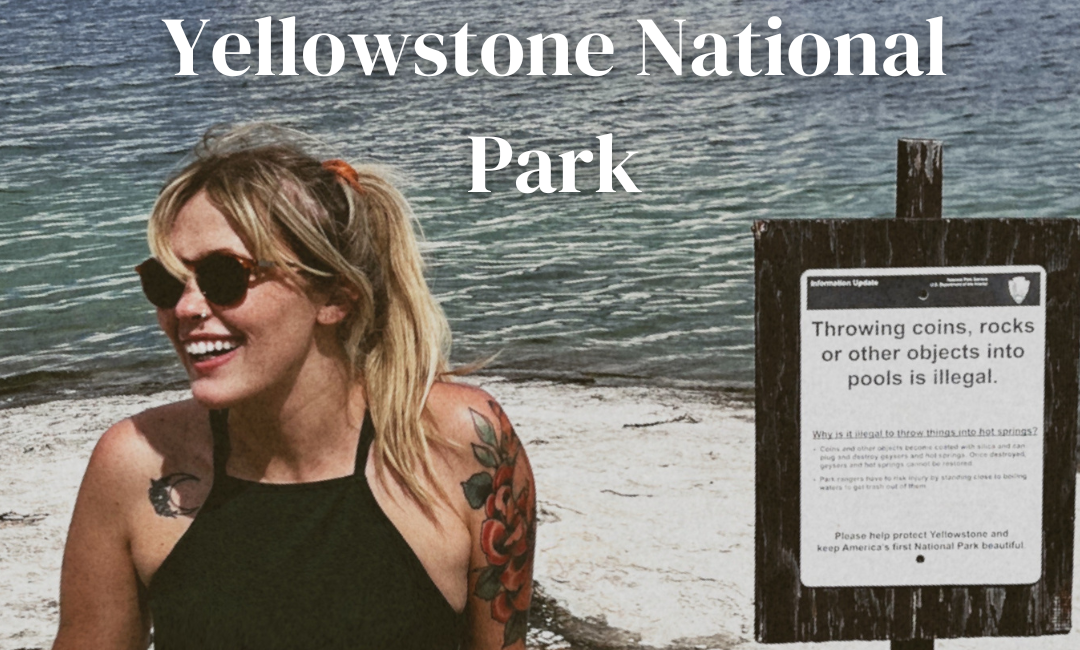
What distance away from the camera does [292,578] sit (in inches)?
97.7

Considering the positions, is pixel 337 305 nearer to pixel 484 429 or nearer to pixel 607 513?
pixel 484 429

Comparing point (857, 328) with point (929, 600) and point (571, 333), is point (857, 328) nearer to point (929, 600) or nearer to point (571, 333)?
point (929, 600)

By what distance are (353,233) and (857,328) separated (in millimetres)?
946

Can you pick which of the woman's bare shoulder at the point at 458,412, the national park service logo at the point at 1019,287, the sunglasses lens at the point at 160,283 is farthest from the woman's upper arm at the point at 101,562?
the national park service logo at the point at 1019,287

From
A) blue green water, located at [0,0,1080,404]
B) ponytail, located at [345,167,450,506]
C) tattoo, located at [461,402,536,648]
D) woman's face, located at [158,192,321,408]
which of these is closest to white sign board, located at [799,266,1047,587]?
tattoo, located at [461,402,536,648]

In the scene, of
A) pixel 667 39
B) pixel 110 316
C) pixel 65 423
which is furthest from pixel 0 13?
pixel 65 423

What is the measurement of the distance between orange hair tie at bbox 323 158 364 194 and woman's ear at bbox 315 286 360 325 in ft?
0.54

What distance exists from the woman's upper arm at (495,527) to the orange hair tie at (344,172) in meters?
0.43

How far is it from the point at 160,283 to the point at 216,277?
0.11 meters

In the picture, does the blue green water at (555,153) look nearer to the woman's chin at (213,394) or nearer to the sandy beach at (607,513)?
the sandy beach at (607,513)

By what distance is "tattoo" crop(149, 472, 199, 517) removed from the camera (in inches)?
99.9

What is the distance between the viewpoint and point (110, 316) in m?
12.7

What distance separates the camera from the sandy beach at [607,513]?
4.66m

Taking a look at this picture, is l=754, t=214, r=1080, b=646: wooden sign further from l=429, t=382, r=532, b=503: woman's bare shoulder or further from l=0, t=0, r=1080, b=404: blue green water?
l=0, t=0, r=1080, b=404: blue green water
